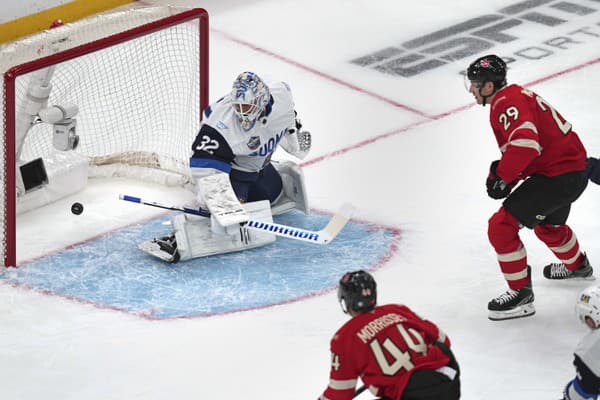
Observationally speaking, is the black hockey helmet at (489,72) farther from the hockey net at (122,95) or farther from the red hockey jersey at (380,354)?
the hockey net at (122,95)

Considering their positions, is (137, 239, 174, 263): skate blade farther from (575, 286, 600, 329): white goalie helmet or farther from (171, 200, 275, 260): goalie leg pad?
(575, 286, 600, 329): white goalie helmet

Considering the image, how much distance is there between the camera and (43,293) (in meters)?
5.56

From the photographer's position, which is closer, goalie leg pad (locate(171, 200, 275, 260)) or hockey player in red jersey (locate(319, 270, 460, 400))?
hockey player in red jersey (locate(319, 270, 460, 400))

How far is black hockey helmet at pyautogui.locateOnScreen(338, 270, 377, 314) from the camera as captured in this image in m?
4.01

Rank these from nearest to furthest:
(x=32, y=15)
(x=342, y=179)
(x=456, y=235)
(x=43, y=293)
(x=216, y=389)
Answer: (x=216, y=389) < (x=43, y=293) < (x=456, y=235) < (x=342, y=179) < (x=32, y=15)

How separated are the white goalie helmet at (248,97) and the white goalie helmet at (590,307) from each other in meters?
1.74

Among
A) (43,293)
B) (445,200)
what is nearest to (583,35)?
(445,200)

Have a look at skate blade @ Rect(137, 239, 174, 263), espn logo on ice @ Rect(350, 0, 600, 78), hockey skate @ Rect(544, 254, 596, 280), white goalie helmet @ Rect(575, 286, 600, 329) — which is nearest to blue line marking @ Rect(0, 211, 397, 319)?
skate blade @ Rect(137, 239, 174, 263)

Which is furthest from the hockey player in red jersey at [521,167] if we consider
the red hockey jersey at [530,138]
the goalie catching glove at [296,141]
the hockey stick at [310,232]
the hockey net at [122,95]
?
the hockey net at [122,95]

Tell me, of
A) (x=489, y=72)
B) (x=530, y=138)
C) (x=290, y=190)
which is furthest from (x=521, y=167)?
(x=290, y=190)

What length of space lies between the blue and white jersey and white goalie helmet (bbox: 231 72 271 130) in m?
0.05

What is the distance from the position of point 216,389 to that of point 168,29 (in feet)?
7.32

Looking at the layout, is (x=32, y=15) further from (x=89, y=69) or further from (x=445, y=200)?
(x=445, y=200)

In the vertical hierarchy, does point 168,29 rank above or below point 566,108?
above
